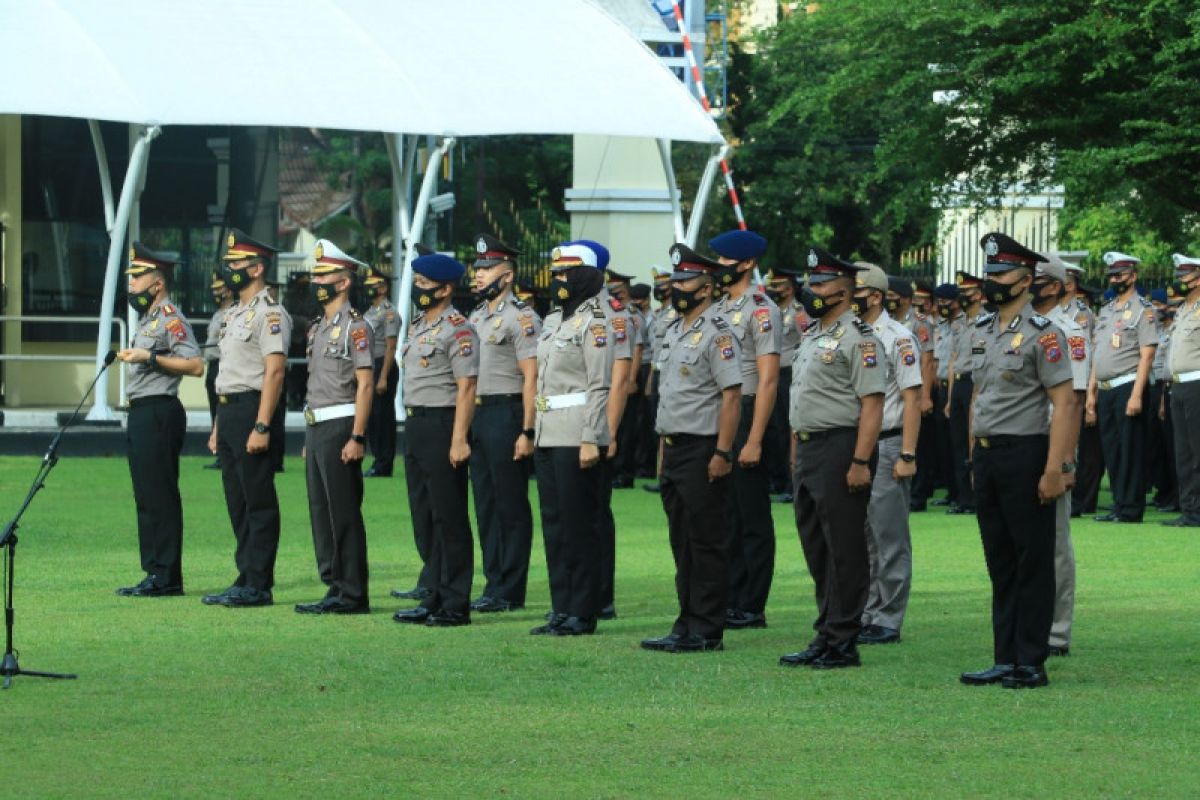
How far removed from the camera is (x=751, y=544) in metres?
11.9

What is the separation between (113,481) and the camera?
20875 mm

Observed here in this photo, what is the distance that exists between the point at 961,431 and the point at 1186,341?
2.07 meters

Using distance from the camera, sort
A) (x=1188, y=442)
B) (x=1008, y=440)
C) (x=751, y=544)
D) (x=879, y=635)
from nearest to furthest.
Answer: (x=1008, y=440), (x=879, y=635), (x=751, y=544), (x=1188, y=442)

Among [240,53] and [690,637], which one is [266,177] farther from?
[690,637]

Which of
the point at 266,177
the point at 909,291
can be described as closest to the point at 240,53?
the point at 266,177

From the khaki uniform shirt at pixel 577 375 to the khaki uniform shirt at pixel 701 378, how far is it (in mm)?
561

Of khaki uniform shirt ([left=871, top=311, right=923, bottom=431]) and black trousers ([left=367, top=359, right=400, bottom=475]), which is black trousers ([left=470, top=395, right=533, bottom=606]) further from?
black trousers ([left=367, top=359, right=400, bottom=475])

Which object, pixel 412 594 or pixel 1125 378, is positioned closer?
pixel 412 594

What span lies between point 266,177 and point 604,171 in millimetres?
5483

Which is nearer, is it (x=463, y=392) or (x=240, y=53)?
(x=463, y=392)

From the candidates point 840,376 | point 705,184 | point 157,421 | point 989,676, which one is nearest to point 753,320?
point 840,376

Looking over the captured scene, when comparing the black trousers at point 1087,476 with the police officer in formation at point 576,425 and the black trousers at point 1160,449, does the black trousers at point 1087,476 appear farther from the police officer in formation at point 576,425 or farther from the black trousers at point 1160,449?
the police officer in formation at point 576,425

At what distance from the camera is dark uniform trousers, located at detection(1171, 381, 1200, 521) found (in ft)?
56.4

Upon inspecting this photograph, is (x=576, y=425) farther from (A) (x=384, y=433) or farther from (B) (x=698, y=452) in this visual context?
(A) (x=384, y=433)
